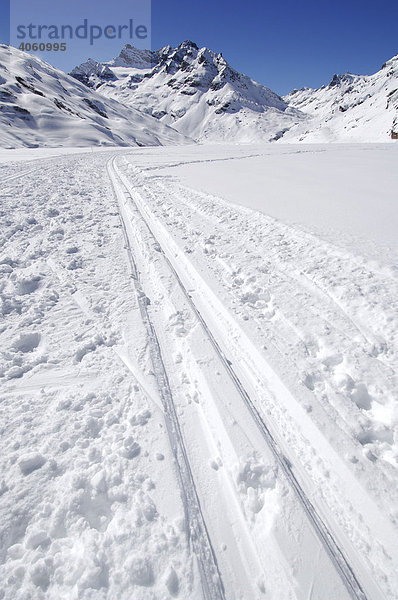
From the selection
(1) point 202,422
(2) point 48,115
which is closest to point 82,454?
(1) point 202,422

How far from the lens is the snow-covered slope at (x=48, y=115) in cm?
6119

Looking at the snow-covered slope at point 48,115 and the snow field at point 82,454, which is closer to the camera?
the snow field at point 82,454

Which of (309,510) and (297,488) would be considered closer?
(309,510)

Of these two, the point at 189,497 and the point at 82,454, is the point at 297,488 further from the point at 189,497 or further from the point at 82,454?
the point at 82,454

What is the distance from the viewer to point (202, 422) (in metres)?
2.50

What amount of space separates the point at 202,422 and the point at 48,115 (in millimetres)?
92258

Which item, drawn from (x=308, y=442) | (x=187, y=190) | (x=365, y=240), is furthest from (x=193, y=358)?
(x=187, y=190)

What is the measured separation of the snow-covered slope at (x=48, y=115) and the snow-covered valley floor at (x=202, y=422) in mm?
54770

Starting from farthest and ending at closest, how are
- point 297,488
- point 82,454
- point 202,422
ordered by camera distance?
point 202,422 < point 82,454 < point 297,488

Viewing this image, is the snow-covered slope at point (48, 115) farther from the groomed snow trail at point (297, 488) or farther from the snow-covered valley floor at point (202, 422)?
the groomed snow trail at point (297, 488)

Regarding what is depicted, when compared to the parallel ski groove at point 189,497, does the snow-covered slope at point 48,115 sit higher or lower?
higher

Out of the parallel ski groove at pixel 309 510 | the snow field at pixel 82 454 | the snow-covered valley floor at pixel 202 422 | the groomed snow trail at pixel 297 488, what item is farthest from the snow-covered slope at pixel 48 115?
the parallel ski groove at pixel 309 510

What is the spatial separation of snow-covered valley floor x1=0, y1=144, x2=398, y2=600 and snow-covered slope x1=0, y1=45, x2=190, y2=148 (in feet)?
180

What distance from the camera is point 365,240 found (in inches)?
203
